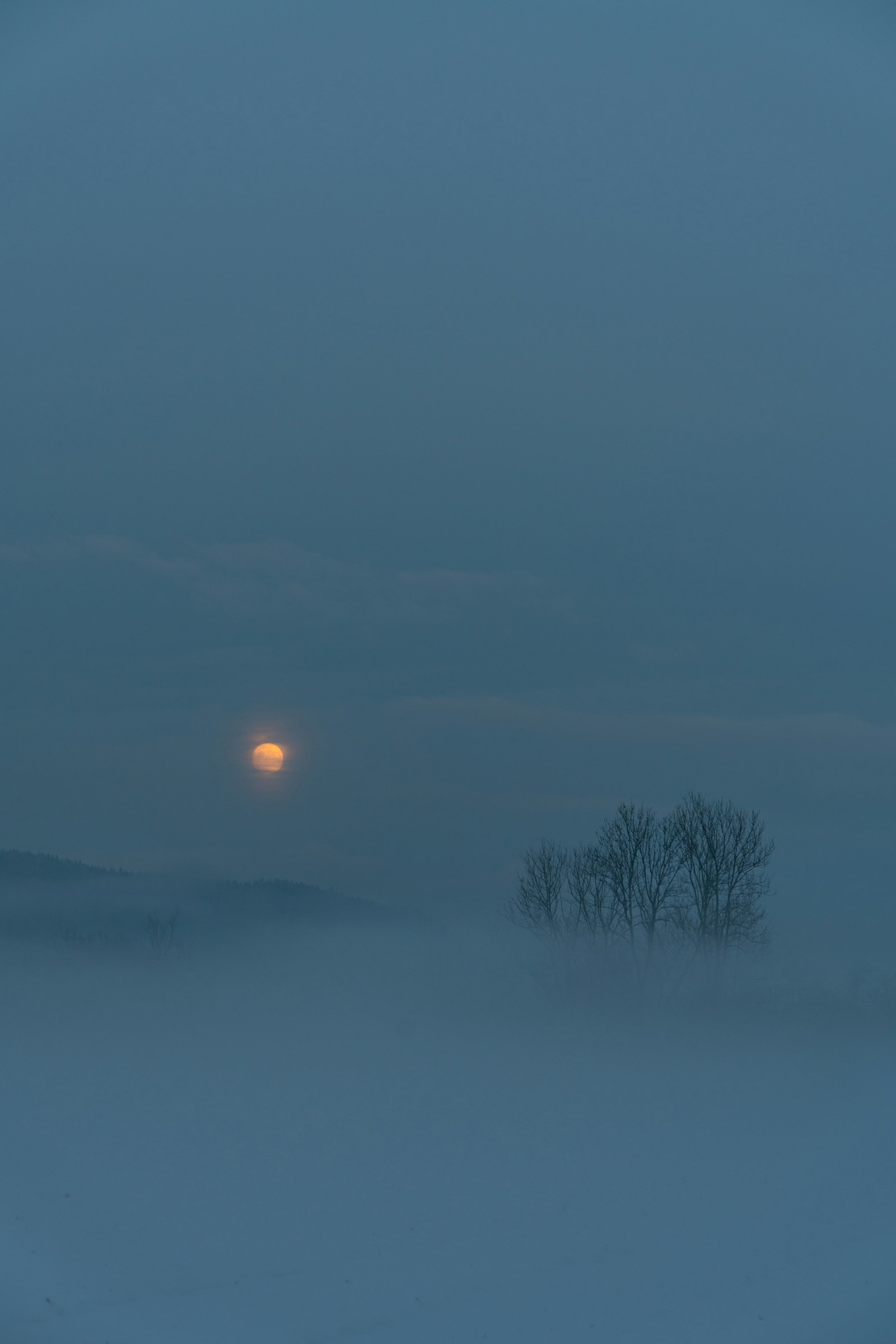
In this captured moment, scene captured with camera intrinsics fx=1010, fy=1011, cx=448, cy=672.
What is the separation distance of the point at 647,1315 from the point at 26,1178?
2272cm

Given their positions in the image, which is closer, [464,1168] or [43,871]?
[464,1168]

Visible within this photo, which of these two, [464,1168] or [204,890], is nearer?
[464,1168]

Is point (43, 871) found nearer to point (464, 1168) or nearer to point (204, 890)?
point (204, 890)

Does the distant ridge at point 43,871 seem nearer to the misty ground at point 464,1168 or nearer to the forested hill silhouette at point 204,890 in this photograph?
the forested hill silhouette at point 204,890

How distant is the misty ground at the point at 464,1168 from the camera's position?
2744 centimetres

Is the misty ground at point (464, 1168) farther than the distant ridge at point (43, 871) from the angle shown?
No

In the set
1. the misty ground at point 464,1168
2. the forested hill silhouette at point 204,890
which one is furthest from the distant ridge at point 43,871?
the misty ground at point 464,1168

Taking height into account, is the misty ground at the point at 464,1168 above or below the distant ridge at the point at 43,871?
below

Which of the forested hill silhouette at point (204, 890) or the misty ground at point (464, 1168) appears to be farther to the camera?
the forested hill silhouette at point (204, 890)

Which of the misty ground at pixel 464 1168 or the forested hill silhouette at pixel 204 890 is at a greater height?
the forested hill silhouette at pixel 204 890

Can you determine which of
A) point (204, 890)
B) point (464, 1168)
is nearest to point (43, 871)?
point (204, 890)

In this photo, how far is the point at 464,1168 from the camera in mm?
40094

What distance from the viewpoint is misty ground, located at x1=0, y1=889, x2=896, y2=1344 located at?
27.4 meters

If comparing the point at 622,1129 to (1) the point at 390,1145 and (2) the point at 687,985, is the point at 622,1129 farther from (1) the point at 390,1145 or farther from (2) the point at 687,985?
(2) the point at 687,985
